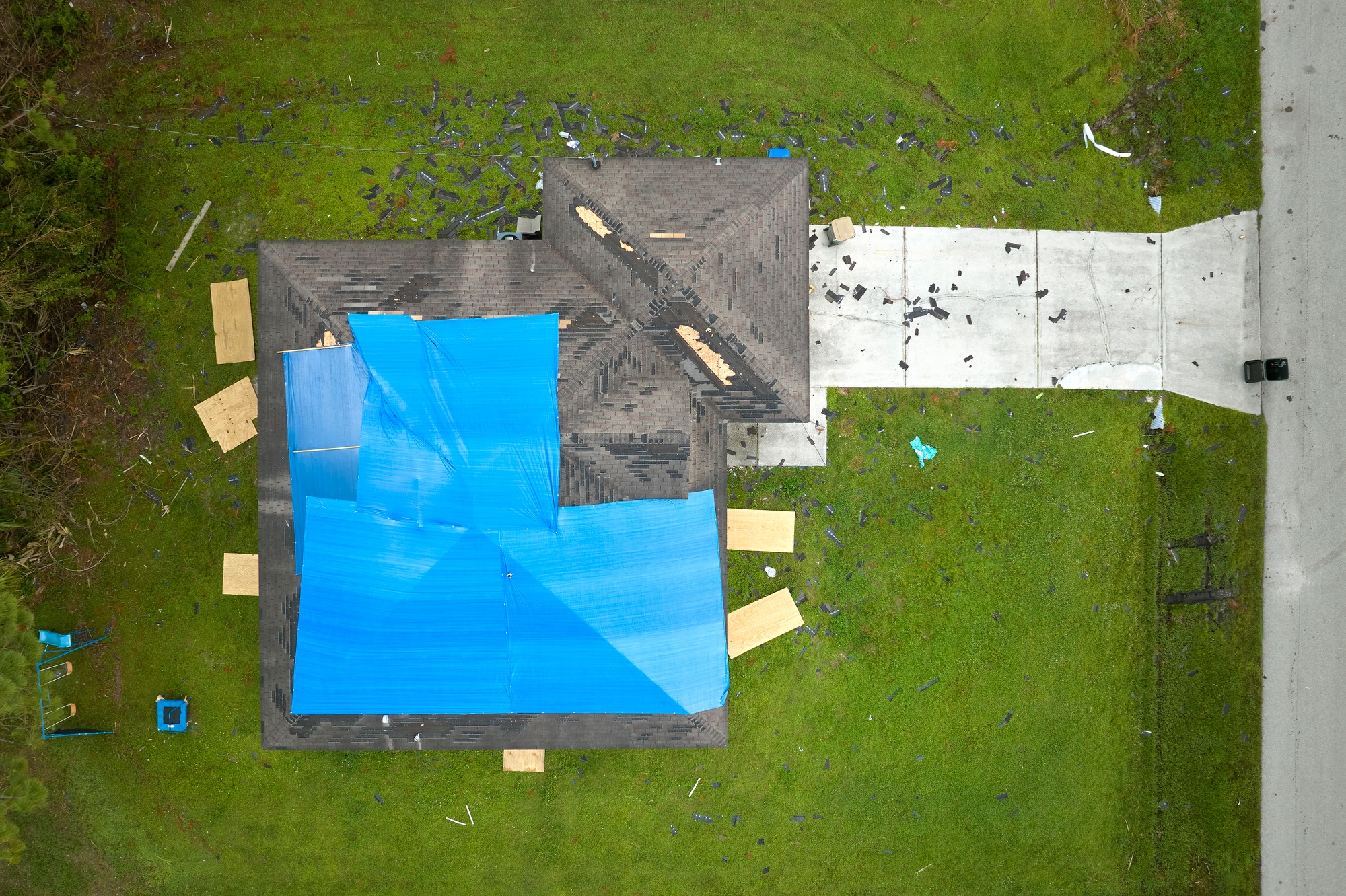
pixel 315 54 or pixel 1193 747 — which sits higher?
pixel 315 54

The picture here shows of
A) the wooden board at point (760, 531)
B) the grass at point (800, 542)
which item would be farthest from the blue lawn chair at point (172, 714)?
the wooden board at point (760, 531)

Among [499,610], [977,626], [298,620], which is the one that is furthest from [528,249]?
[977,626]

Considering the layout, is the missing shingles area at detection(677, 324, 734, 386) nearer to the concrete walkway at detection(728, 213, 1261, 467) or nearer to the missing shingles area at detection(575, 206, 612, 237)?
the missing shingles area at detection(575, 206, 612, 237)

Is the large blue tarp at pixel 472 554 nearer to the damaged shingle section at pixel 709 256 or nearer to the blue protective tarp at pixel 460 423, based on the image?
the blue protective tarp at pixel 460 423

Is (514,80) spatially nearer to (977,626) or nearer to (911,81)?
(911,81)

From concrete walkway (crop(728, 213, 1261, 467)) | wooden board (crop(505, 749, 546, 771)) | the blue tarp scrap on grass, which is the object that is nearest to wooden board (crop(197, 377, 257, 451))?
the blue tarp scrap on grass

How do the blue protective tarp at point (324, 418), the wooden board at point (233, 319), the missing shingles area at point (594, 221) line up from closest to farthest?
the blue protective tarp at point (324, 418)
the missing shingles area at point (594, 221)
the wooden board at point (233, 319)

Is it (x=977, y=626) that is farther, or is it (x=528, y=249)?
(x=977, y=626)

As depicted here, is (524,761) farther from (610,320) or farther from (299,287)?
(299,287)
